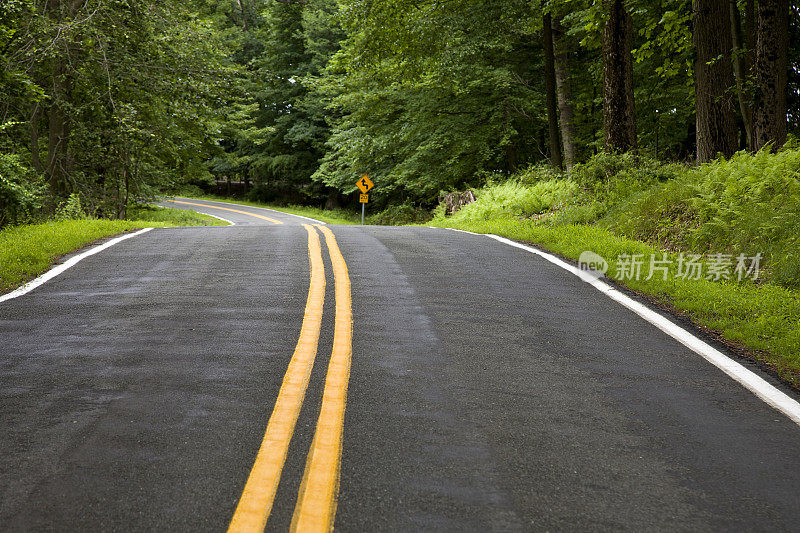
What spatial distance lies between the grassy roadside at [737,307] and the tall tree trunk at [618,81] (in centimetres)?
482

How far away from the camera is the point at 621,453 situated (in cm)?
306

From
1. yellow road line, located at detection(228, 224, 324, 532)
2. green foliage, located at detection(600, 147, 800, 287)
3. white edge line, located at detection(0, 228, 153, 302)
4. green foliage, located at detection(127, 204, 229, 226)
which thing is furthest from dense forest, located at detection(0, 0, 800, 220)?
yellow road line, located at detection(228, 224, 324, 532)

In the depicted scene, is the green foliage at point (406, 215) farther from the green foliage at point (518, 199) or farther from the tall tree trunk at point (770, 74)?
the tall tree trunk at point (770, 74)

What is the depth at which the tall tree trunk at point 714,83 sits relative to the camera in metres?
11.5

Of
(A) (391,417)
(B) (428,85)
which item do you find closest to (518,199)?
(B) (428,85)

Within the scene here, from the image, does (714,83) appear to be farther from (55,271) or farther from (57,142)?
(57,142)

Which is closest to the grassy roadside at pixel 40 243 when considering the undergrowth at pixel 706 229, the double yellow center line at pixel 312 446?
the double yellow center line at pixel 312 446

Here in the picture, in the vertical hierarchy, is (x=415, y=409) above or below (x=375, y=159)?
below

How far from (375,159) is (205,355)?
21.9 m

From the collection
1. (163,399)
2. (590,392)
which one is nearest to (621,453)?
(590,392)

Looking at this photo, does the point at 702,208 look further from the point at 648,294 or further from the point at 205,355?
the point at 205,355

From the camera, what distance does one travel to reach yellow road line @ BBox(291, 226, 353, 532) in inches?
96.7

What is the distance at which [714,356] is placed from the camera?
4727 millimetres

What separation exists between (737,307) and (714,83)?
7.29m
